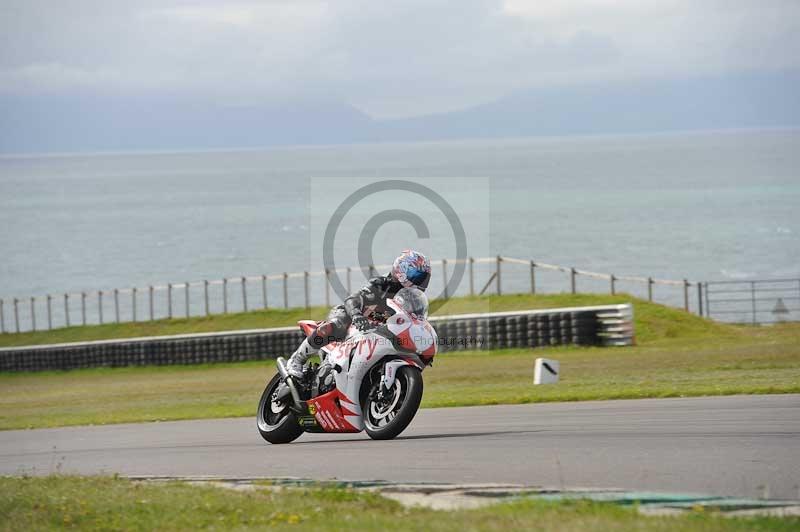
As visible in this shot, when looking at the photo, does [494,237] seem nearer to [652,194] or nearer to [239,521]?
[652,194]

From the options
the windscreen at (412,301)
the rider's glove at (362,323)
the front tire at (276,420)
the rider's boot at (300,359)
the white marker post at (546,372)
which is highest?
the windscreen at (412,301)

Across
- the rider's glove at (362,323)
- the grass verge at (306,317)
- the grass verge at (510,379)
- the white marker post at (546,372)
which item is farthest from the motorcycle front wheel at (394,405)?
the grass verge at (306,317)

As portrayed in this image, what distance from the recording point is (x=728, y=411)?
13.2m

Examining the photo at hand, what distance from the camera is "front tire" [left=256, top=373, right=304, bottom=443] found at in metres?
13.3

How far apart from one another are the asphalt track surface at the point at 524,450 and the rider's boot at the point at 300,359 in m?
0.77

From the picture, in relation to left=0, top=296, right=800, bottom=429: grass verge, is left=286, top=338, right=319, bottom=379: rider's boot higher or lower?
higher

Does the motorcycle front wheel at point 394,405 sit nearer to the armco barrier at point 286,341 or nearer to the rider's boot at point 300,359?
the rider's boot at point 300,359

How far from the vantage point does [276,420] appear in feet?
44.5

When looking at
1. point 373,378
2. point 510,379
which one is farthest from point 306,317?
point 373,378

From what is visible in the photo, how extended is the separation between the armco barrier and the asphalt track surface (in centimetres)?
1414

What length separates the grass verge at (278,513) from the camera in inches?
281

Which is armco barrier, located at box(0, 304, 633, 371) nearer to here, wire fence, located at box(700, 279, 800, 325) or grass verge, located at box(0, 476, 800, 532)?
wire fence, located at box(700, 279, 800, 325)

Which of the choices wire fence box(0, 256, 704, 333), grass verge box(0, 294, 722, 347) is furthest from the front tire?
wire fence box(0, 256, 704, 333)

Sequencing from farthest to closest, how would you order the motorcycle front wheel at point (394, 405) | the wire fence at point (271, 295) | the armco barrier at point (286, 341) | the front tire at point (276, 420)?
the wire fence at point (271, 295)
the armco barrier at point (286, 341)
the front tire at point (276, 420)
the motorcycle front wheel at point (394, 405)
